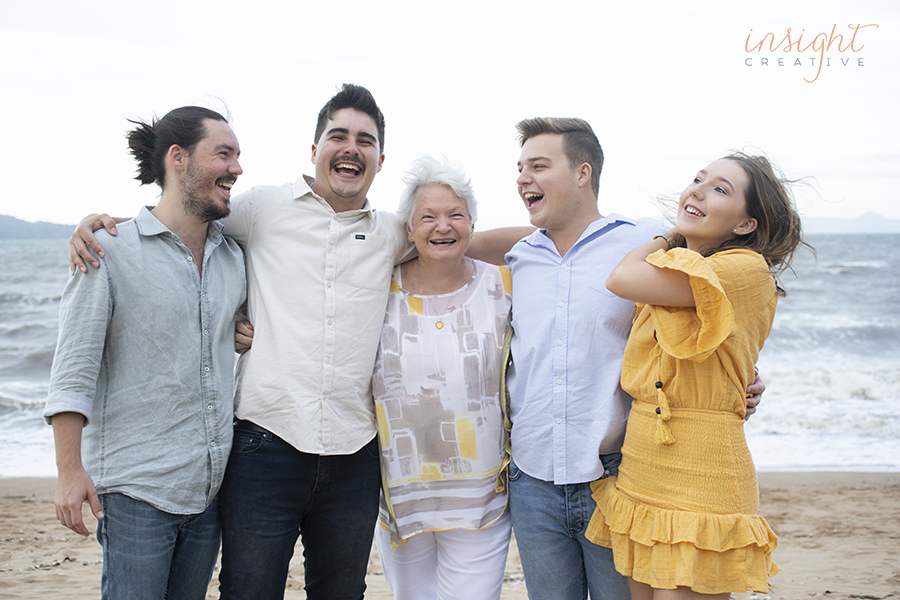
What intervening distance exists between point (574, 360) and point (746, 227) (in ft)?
2.77

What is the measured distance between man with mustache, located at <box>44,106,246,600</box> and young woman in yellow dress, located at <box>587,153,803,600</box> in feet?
5.30

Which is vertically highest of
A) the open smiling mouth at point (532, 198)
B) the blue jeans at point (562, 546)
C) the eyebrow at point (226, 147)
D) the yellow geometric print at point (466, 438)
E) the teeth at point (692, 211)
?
the eyebrow at point (226, 147)

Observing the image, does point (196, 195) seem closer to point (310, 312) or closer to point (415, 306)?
point (310, 312)

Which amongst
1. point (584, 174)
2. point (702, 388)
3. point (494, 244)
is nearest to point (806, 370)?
→ point (494, 244)

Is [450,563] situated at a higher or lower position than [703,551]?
lower

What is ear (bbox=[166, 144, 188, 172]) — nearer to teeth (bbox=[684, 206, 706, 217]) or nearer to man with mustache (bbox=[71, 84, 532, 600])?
man with mustache (bbox=[71, 84, 532, 600])

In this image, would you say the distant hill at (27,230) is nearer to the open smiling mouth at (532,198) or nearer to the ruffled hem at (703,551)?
the open smiling mouth at (532,198)

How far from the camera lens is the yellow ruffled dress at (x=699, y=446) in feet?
7.16

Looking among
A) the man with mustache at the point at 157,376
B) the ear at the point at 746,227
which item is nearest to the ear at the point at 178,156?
the man with mustache at the point at 157,376

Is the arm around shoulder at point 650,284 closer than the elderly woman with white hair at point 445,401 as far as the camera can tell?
Yes

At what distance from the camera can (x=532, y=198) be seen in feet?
9.88

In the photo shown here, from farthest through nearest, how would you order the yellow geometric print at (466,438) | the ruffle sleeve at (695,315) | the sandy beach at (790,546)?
the sandy beach at (790,546) < the yellow geometric print at (466,438) < the ruffle sleeve at (695,315)

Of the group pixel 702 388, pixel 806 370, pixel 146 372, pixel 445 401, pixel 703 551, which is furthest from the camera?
pixel 806 370

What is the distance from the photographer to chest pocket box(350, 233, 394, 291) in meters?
2.90
